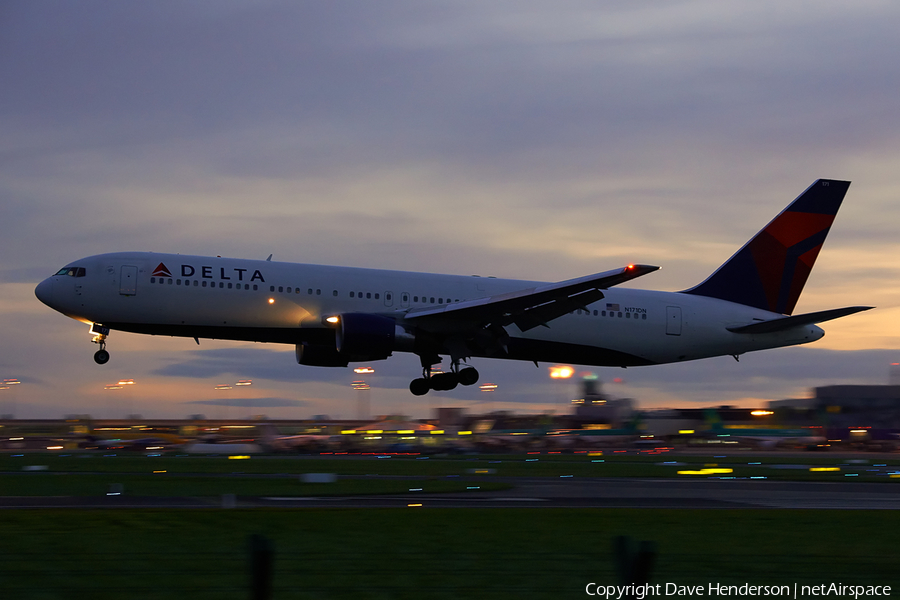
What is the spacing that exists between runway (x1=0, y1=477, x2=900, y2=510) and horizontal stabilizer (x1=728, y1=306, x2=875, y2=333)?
720 centimetres

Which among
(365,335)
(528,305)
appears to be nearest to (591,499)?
(528,305)

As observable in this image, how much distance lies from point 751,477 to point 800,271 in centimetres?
1308

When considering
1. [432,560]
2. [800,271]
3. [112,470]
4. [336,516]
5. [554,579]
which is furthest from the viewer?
[800,271]

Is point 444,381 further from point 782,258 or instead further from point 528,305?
point 782,258

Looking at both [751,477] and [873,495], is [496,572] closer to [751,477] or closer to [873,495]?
[873,495]

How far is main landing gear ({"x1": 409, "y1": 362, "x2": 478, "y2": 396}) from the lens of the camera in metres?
38.7

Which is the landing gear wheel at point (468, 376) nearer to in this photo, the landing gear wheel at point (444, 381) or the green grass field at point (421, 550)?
the landing gear wheel at point (444, 381)

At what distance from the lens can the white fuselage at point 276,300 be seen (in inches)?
1337

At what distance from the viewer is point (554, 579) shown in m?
12.2

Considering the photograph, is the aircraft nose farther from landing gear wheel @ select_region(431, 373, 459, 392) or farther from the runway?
landing gear wheel @ select_region(431, 373, 459, 392)

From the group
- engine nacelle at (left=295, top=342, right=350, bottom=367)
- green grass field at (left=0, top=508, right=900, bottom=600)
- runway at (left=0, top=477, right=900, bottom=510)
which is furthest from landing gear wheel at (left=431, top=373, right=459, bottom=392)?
green grass field at (left=0, top=508, right=900, bottom=600)

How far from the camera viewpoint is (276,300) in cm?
3441

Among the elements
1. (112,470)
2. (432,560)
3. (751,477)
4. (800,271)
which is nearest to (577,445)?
(800,271)

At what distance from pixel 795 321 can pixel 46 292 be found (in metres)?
29.4
